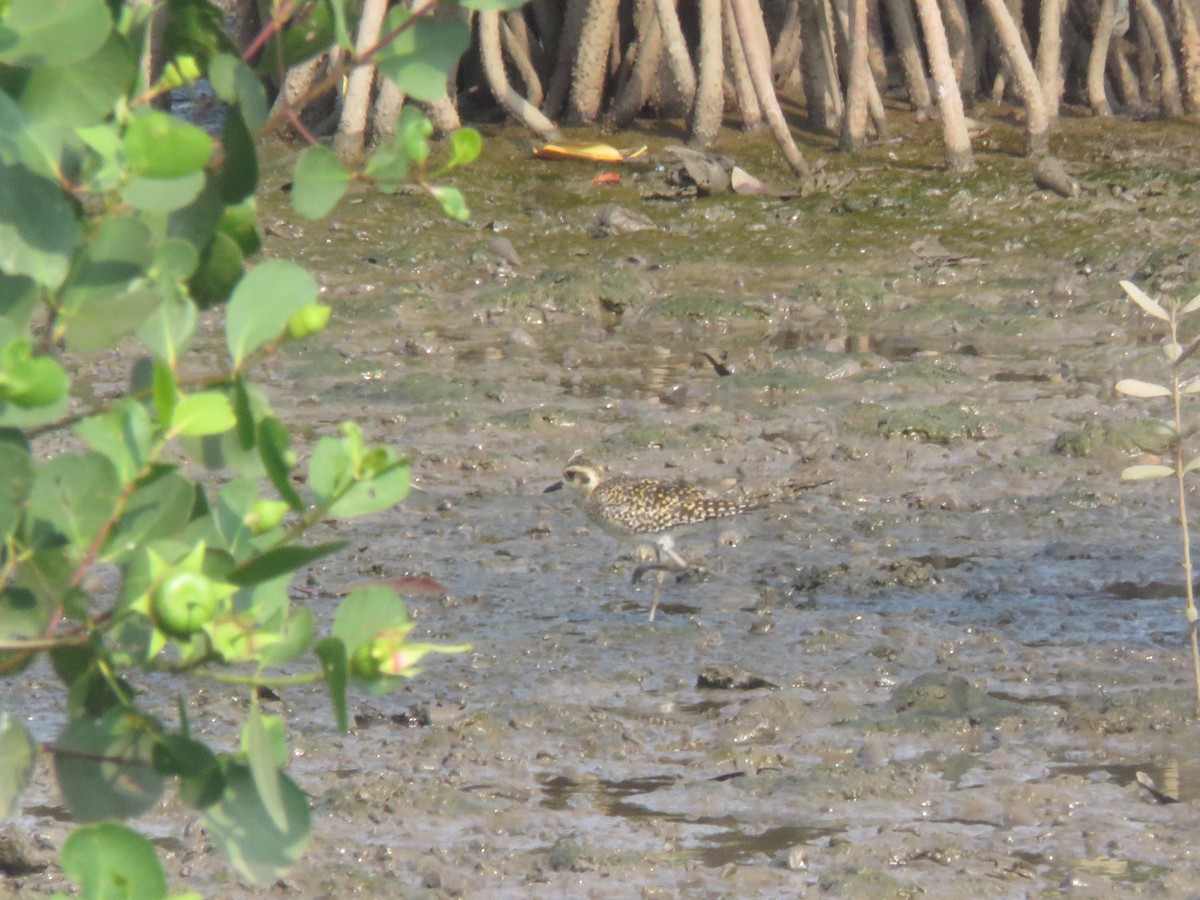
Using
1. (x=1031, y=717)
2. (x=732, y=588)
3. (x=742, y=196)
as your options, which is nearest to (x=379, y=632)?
(x=1031, y=717)

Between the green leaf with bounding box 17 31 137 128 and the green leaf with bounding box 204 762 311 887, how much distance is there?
1.87 feet

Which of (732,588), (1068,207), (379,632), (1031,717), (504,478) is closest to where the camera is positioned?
(379,632)

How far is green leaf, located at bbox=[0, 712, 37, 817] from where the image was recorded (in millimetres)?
1623

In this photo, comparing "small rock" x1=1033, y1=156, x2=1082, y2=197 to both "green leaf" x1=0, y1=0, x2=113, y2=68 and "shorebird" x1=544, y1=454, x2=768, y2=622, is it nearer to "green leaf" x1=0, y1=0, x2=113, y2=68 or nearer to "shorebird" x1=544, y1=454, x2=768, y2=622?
"shorebird" x1=544, y1=454, x2=768, y2=622

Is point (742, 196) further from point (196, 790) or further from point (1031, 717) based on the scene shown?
point (196, 790)

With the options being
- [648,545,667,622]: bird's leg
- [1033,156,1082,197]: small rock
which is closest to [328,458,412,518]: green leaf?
[648,545,667,622]: bird's leg

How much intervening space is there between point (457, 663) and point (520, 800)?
43.4 inches

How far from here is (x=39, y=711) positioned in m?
5.09

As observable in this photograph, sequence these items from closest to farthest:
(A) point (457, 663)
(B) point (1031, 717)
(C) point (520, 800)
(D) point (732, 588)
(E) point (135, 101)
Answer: (E) point (135, 101), (C) point (520, 800), (B) point (1031, 717), (A) point (457, 663), (D) point (732, 588)

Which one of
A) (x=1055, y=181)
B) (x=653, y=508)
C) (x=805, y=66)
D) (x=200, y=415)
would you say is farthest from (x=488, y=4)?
(x=805, y=66)

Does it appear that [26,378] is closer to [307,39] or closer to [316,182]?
[316,182]

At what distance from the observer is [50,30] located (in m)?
1.53

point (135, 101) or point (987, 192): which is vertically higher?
point (135, 101)

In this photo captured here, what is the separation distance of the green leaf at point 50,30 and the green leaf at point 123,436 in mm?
293
